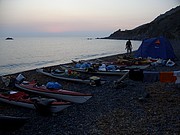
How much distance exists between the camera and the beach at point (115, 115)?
7148 millimetres

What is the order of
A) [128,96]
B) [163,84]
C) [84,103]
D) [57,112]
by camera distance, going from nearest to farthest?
[57,112], [84,103], [128,96], [163,84]

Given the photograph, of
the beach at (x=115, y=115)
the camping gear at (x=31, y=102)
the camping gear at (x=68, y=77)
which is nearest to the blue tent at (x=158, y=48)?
the camping gear at (x=68, y=77)

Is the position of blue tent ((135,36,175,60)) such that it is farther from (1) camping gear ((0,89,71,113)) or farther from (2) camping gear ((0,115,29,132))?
(2) camping gear ((0,115,29,132))

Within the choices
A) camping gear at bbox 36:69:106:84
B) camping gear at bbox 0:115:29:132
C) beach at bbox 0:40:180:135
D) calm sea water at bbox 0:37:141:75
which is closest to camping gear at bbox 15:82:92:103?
beach at bbox 0:40:180:135

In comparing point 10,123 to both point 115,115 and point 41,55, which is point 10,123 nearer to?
point 115,115

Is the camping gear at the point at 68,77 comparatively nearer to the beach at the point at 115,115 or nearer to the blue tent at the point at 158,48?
the beach at the point at 115,115

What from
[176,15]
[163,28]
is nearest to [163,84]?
[163,28]

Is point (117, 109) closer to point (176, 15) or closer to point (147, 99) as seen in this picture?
point (147, 99)

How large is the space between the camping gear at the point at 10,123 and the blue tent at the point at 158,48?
17048 mm

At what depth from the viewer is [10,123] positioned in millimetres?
6703

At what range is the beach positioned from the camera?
715 centimetres

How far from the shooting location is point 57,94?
33.9 ft

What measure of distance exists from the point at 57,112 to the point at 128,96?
3.67 meters

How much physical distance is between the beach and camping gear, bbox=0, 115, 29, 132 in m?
0.35
